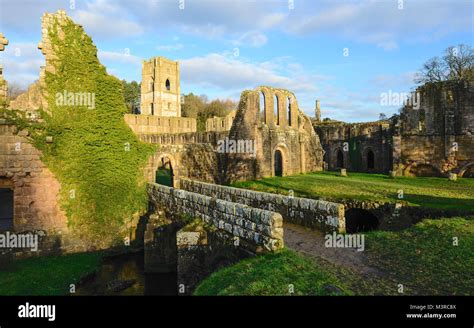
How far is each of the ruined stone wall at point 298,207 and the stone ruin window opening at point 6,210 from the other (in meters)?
9.84

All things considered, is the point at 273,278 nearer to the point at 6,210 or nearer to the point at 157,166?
the point at 157,166

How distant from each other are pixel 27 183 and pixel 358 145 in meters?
32.7

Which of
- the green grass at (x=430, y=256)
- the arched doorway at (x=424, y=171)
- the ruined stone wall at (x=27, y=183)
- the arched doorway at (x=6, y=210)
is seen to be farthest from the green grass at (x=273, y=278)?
the arched doorway at (x=424, y=171)

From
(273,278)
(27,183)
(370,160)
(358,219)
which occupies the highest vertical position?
(370,160)

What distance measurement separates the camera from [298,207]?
1185 cm

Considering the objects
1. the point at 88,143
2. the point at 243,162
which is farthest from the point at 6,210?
the point at 243,162

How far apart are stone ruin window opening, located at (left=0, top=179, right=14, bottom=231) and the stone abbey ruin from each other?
126 millimetres

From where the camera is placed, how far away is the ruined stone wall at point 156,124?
5367 centimetres

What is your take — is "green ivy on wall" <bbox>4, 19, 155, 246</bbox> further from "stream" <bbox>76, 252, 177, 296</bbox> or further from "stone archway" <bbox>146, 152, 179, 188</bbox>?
"stream" <bbox>76, 252, 177, 296</bbox>

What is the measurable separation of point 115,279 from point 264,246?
6.99 metres

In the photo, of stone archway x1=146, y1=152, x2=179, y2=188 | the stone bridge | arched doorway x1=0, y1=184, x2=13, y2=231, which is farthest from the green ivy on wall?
arched doorway x1=0, y1=184, x2=13, y2=231

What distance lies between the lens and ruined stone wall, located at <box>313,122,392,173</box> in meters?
34.0
